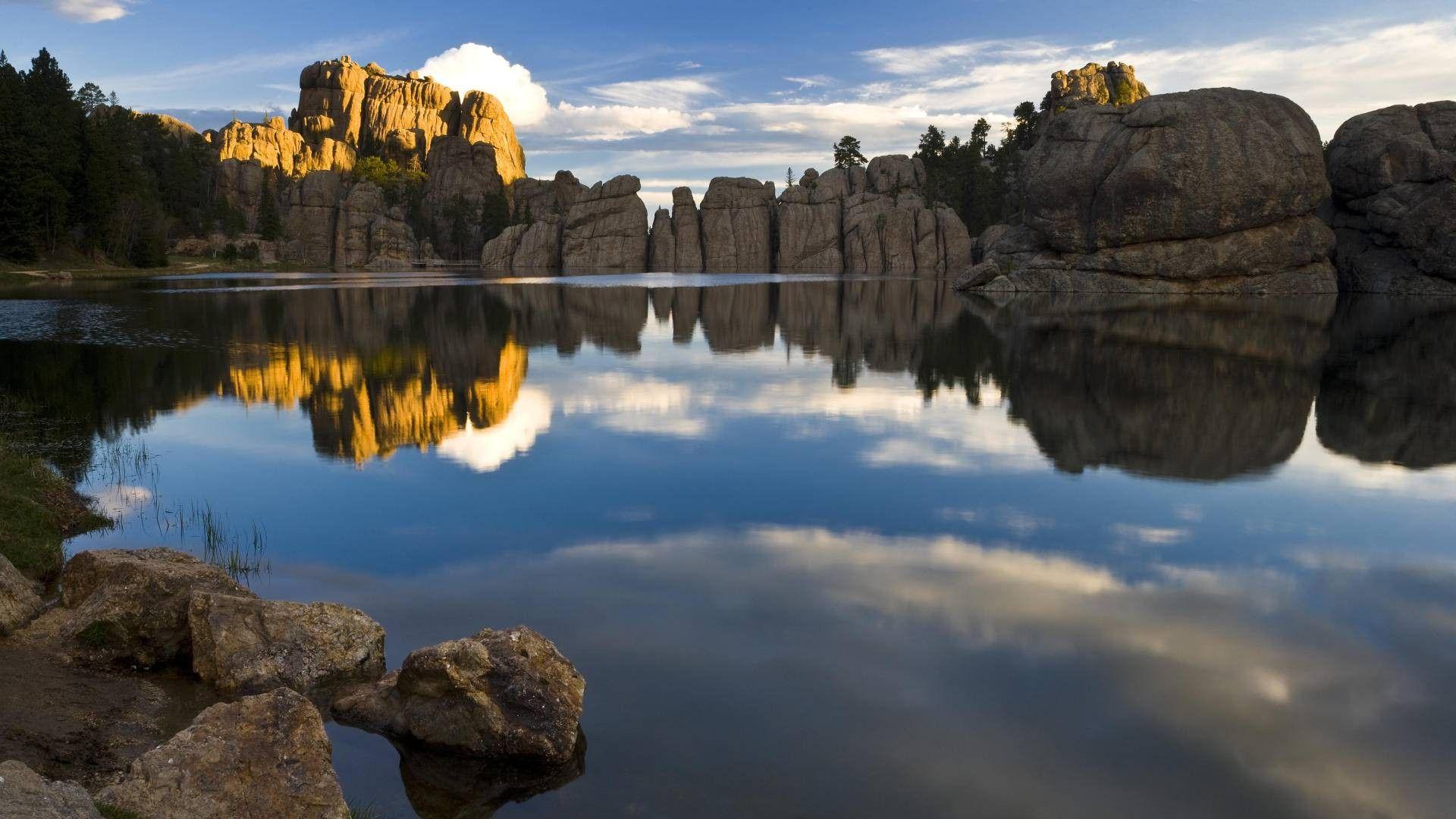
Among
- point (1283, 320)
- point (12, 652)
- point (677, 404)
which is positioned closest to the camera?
point (12, 652)

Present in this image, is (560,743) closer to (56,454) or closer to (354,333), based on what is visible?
(56,454)

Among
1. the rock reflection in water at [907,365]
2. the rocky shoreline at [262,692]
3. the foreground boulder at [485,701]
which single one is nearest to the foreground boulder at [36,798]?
the rocky shoreline at [262,692]

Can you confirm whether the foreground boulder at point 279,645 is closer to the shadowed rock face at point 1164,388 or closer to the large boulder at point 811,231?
the shadowed rock face at point 1164,388

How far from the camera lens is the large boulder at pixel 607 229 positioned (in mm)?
146750

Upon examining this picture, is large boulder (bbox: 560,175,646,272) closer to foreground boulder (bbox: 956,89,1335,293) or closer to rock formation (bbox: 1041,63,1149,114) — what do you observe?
rock formation (bbox: 1041,63,1149,114)

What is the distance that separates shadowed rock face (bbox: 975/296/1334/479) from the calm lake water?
212 mm

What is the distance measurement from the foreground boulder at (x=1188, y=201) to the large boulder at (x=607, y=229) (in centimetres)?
7545

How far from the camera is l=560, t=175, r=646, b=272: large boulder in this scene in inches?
5778

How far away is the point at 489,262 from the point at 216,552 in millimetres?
138991

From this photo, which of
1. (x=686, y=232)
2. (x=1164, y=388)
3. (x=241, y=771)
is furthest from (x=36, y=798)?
(x=686, y=232)

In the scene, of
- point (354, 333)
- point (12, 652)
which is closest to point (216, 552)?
point (12, 652)

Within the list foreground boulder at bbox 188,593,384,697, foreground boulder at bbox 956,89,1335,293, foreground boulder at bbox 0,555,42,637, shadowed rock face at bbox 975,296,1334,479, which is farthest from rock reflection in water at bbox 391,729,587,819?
foreground boulder at bbox 956,89,1335,293

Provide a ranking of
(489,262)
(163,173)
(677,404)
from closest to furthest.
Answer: (677,404) < (163,173) < (489,262)

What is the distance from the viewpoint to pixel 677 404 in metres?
25.5
